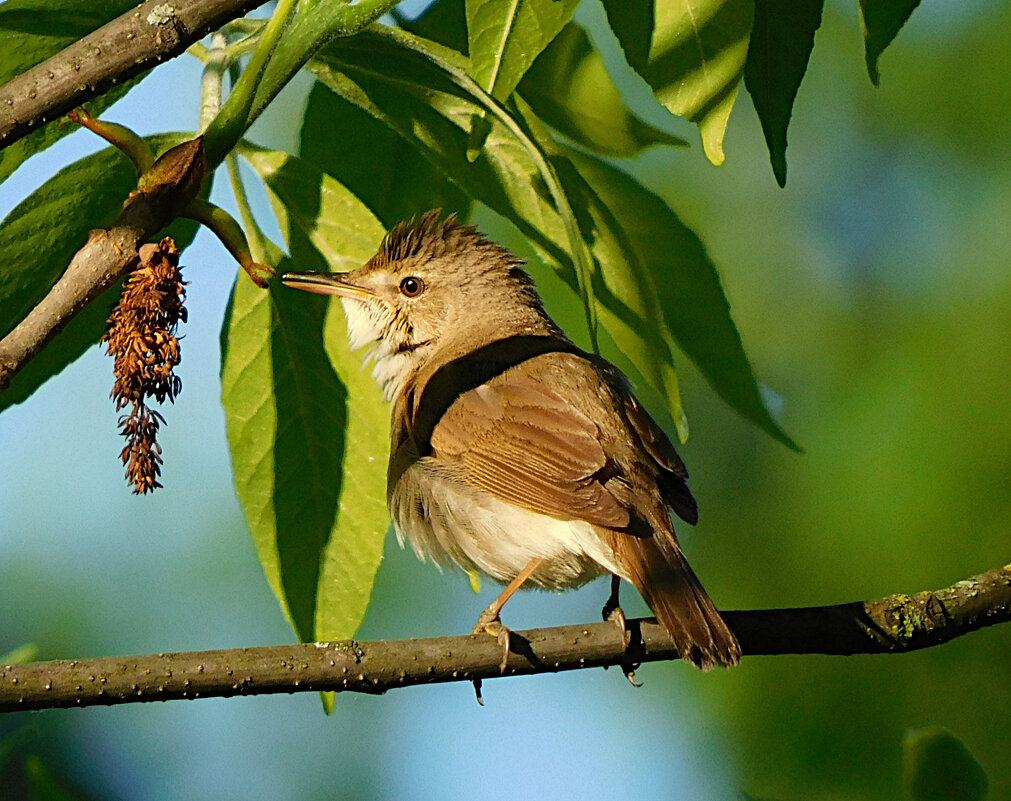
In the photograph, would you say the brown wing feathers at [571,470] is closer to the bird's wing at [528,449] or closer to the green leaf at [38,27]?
the bird's wing at [528,449]

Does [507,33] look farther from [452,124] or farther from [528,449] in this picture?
[528,449]

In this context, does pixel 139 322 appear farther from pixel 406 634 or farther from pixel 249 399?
pixel 406 634

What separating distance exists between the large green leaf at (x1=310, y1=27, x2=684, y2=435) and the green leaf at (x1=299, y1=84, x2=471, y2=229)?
17 centimetres

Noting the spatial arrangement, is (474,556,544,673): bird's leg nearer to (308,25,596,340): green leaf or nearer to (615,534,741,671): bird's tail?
(615,534,741,671): bird's tail

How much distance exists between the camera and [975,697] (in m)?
3.66

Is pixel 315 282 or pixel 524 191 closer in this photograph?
pixel 524 191

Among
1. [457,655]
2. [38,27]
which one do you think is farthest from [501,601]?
[38,27]

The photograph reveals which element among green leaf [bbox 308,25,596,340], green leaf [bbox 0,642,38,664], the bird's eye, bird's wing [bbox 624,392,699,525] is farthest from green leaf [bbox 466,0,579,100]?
the bird's eye

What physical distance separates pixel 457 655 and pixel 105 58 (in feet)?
3.45

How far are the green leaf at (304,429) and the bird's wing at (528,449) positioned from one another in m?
0.97

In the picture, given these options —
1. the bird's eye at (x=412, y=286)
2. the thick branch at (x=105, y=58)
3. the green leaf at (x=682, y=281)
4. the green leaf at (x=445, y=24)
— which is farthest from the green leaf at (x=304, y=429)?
the bird's eye at (x=412, y=286)

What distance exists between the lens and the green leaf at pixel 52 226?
1.85 meters

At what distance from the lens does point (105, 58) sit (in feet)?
4.17

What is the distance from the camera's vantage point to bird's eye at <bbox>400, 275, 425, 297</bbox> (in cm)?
433
